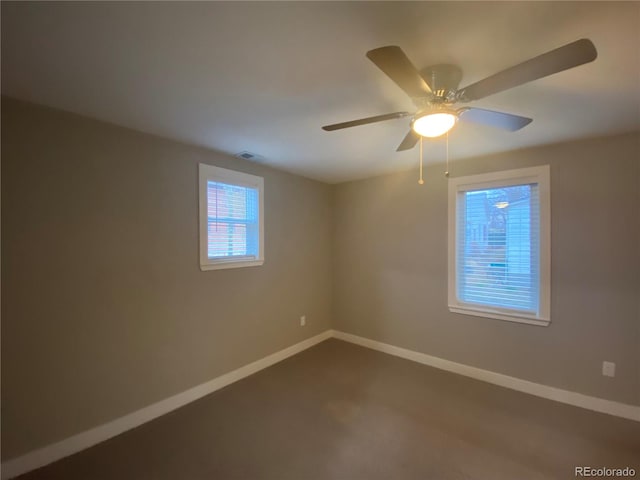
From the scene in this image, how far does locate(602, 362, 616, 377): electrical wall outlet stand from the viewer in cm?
238

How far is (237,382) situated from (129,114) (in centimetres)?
263

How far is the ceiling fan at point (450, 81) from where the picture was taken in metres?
1.09

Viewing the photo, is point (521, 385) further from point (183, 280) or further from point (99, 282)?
point (99, 282)

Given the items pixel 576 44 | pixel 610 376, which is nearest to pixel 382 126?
pixel 576 44

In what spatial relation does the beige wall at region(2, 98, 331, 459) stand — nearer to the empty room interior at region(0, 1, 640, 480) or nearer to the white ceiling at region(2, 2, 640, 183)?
the empty room interior at region(0, 1, 640, 480)

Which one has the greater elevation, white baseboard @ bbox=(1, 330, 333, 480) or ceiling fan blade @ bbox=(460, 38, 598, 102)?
ceiling fan blade @ bbox=(460, 38, 598, 102)

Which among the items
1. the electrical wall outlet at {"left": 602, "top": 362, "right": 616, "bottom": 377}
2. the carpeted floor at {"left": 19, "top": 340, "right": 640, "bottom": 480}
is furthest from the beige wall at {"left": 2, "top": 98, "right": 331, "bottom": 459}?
the electrical wall outlet at {"left": 602, "top": 362, "right": 616, "bottom": 377}

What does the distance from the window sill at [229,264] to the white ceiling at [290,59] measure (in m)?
1.24

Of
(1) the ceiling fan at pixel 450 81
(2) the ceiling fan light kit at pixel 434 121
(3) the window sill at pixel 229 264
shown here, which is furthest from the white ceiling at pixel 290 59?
(3) the window sill at pixel 229 264

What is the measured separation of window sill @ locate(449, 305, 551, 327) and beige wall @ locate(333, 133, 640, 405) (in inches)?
2.0

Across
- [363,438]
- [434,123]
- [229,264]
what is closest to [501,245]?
[434,123]

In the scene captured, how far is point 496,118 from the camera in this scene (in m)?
1.68

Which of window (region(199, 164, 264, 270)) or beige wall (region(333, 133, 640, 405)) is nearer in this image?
beige wall (region(333, 133, 640, 405))

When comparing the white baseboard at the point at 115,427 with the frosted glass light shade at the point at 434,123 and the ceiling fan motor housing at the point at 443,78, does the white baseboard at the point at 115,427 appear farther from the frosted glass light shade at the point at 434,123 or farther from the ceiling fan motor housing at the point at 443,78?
the ceiling fan motor housing at the point at 443,78
